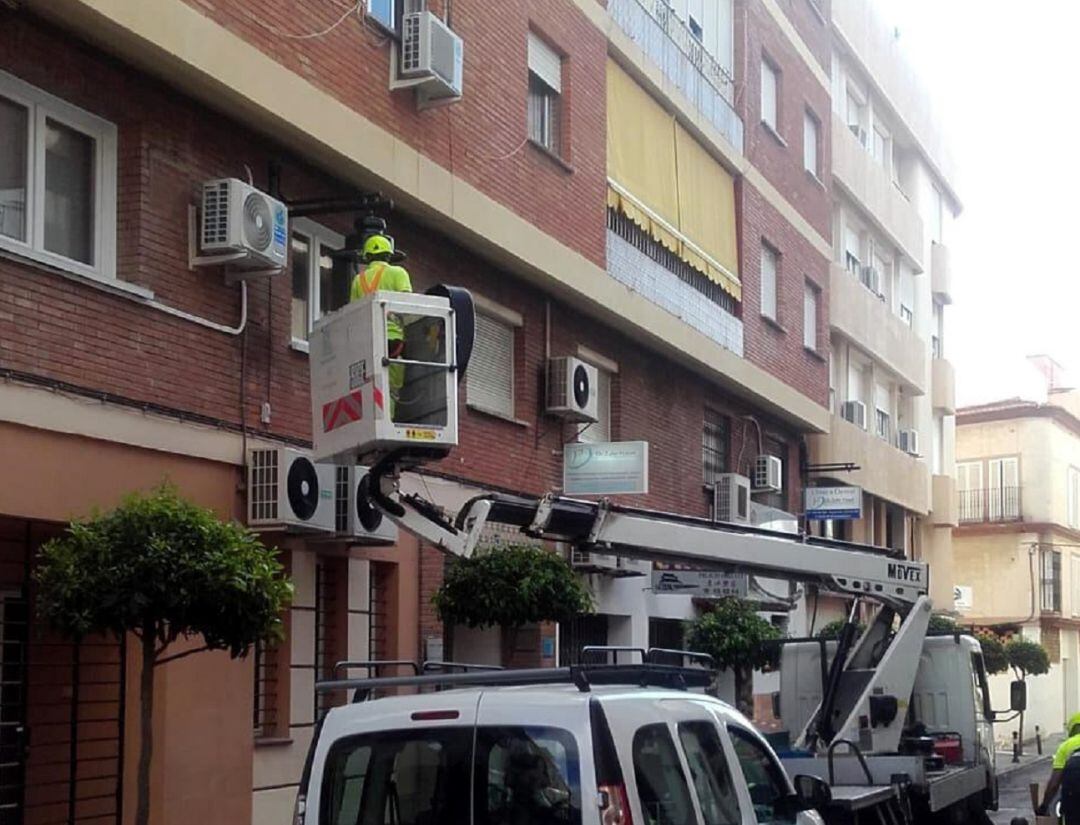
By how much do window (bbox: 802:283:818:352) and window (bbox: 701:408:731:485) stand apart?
312cm

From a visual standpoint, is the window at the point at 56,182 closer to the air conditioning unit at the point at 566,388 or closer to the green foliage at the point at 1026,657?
the air conditioning unit at the point at 566,388

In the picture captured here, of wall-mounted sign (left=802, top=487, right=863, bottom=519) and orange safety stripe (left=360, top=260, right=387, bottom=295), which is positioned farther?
wall-mounted sign (left=802, top=487, right=863, bottom=519)

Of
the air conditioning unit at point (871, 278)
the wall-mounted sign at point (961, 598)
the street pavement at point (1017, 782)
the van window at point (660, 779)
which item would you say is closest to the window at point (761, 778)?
the van window at point (660, 779)

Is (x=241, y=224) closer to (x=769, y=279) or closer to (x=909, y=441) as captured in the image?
(x=769, y=279)

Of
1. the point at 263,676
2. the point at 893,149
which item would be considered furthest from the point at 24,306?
the point at 893,149

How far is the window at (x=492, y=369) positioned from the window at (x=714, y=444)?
5.72 metres

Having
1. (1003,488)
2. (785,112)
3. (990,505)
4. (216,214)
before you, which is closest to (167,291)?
(216,214)

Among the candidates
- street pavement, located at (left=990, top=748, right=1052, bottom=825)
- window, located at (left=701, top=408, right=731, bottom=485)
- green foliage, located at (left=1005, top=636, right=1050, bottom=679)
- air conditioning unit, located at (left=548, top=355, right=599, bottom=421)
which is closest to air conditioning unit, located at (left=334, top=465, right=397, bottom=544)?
air conditioning unit, located at (left=548, top=355, right=599, bottom=421)

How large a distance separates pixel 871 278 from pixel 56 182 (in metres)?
21.5

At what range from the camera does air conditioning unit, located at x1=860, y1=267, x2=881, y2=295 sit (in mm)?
30281

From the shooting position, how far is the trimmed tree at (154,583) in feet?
28.9

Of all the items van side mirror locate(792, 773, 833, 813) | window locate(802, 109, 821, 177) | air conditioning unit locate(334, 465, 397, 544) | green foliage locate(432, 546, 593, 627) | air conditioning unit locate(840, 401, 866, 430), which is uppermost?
window locate(802, 109, 821, 177)

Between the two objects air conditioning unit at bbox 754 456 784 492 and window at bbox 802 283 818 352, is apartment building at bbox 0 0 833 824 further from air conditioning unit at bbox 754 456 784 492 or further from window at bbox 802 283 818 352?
window at bbox 802 283 818 352

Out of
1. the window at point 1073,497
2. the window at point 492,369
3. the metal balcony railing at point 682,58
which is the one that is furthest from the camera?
the window at point 1073,497
